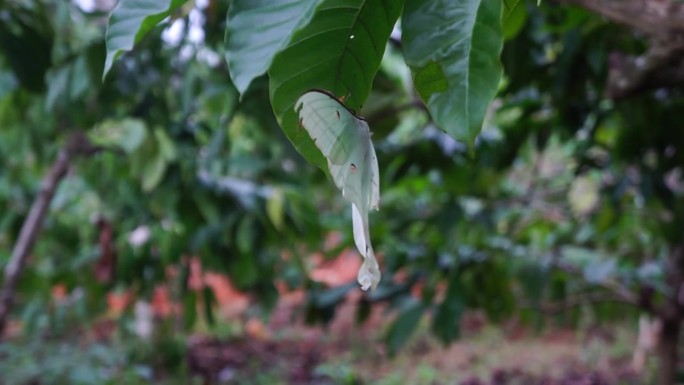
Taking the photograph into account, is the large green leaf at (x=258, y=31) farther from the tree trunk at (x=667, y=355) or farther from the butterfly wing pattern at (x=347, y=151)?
the tree trunk at (x=667, y=355)

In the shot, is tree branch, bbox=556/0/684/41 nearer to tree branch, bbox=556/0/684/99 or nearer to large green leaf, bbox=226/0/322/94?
tree branch, bbox=556/0/684/99

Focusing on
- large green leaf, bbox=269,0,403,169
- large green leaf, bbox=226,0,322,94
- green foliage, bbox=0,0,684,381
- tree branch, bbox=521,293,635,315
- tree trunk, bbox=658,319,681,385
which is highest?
large green leaf, bbox=226,0,322,94

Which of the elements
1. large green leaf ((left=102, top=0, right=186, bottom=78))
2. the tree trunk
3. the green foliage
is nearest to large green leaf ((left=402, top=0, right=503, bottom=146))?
large green leaf ((left=102, top=0, right=186, bottom=78))

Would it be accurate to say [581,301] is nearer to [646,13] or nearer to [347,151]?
[646,13]

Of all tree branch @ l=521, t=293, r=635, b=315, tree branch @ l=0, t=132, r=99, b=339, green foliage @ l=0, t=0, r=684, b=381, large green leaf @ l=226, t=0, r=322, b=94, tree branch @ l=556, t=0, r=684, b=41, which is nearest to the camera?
large green leaf @ l=226, t=0, r=322, b=94

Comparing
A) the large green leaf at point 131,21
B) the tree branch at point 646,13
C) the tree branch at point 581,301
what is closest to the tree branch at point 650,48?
the tree branch at point 646,13

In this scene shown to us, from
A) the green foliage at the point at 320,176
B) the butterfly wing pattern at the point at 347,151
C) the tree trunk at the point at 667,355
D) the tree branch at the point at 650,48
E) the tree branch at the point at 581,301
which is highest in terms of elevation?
the butterfly wing pattern at the point at 347,151

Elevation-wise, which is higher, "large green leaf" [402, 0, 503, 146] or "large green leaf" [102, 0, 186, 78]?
"large green leaf" [102, 0, 186, 78]
